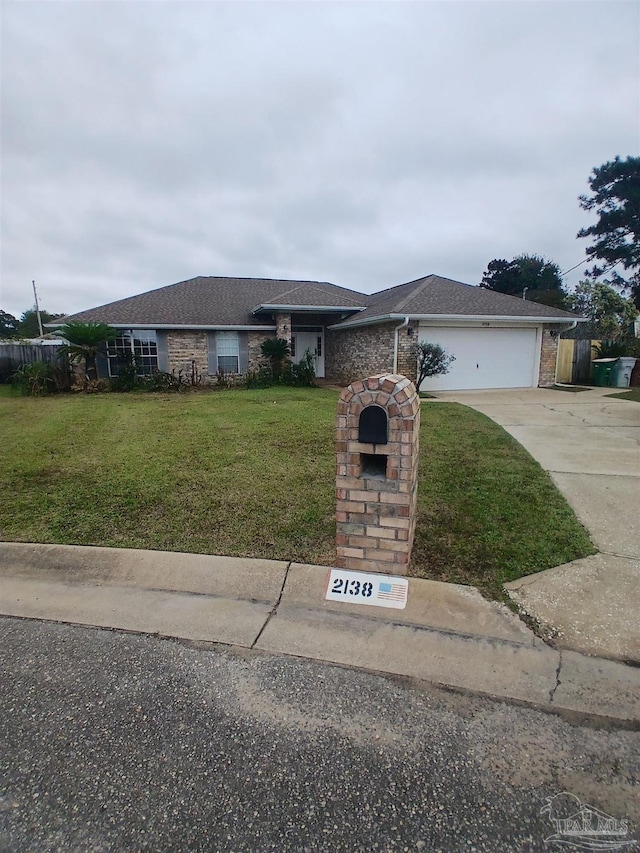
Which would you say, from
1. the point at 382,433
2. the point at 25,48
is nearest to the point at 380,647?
the point at 382,433

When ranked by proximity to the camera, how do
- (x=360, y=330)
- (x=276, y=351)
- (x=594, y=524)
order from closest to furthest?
(x=594, y=524) < (x=276, y=351) < (x=360, y=330)

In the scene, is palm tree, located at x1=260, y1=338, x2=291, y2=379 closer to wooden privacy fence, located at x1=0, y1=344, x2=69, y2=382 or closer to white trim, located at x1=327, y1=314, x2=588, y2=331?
white trim, located at x1=327, y1=314, x2=588, y2=331

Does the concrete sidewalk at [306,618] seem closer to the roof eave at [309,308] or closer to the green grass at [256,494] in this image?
the green grass at [256,494]

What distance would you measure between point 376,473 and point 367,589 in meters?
0.81

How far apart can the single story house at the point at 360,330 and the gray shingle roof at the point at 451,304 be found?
4cm

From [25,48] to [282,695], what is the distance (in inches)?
461

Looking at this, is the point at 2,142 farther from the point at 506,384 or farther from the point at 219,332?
the point at 506,384

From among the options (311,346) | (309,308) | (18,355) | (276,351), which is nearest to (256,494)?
(276,351)

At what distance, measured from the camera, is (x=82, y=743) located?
1755mm

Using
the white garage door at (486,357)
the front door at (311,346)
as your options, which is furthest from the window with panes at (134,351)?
the white garage door at (486,357)

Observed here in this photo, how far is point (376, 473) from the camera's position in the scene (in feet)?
9.79

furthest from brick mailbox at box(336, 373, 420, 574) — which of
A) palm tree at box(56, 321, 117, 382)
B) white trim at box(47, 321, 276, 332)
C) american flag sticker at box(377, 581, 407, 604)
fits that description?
white trim at box(47, 321, 276, 332)

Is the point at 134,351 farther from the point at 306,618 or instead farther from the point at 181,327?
the point at 306,618

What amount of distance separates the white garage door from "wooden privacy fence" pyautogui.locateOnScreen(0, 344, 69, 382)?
13760mm
